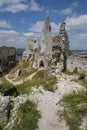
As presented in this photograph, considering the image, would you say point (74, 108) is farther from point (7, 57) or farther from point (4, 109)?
point (7, 57)

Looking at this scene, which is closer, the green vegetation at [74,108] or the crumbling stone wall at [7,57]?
the green vegetation at [74,108]

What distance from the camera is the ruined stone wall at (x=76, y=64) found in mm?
25625

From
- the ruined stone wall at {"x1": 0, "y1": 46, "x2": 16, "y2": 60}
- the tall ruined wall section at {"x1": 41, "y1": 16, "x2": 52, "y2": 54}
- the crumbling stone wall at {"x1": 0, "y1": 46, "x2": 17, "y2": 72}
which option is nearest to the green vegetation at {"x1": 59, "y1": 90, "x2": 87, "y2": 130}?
the tall ruined wall section at {"x1": 41, "y1": 16, "x2": 52, "y2": 54}

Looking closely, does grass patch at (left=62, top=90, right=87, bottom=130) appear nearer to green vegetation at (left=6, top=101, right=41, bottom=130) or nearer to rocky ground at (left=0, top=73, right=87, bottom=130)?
rocky ground at (left=0, top=73, right=87, bottom=130)

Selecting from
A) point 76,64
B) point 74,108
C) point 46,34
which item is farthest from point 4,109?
point 46,34

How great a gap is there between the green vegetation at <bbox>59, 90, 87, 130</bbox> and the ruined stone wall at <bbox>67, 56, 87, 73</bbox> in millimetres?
8050

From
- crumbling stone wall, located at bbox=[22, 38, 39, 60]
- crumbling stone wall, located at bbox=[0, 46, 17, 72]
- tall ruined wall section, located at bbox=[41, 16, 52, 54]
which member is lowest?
crumbling stone wall, located at bbox=[0, 46, 17, 72]

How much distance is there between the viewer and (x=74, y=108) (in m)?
15.9

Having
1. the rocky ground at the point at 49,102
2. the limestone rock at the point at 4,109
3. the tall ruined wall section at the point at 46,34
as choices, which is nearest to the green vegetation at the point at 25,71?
the tall ruined wall section at the point at 46,34

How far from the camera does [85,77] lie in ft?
74.8

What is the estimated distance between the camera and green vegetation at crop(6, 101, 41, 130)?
14.8 metres

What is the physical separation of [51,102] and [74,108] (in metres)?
1.97

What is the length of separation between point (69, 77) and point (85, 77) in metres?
1.62

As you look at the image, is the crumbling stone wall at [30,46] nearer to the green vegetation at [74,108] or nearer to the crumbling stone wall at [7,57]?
the crumbling stone wall at [7,57]
